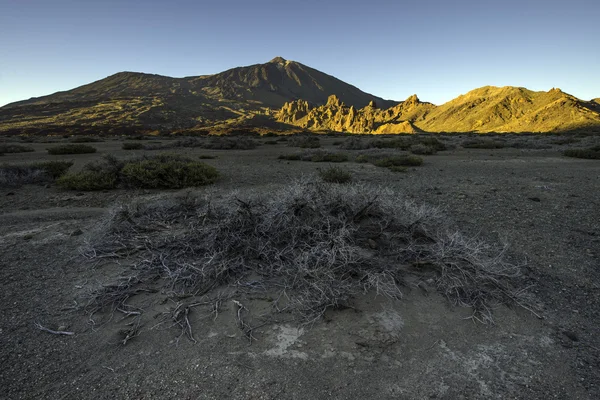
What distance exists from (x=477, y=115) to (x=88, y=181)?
88.3 metres

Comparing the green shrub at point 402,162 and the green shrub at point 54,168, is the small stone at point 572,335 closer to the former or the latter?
the green shrub at point 402,162

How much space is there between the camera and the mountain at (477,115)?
185 ft

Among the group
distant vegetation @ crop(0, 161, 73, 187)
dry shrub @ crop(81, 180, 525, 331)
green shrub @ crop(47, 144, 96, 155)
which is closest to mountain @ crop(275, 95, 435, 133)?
green shrub @ crop(47, 144, 96, 155)

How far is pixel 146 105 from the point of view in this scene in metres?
91.7

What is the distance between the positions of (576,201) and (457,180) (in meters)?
2.98

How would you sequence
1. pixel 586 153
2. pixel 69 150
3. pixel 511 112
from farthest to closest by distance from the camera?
pixel 511 112, pixel 69 150, pixel 586 153

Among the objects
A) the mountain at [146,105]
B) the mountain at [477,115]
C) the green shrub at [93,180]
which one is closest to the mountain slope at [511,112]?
the mountain at [477,115]

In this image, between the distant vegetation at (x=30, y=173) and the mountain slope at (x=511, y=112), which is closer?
the distant vegetation at (x=30, y=173)

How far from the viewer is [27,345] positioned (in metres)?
2.57

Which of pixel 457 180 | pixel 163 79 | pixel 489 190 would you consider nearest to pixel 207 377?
pixel 489 190

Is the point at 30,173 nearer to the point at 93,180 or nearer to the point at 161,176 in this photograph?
the point at 93,180

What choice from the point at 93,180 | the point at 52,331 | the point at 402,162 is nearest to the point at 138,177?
the point at 93,180

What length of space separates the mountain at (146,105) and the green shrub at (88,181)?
5373 cm

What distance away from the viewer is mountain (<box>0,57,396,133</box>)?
223 ft
